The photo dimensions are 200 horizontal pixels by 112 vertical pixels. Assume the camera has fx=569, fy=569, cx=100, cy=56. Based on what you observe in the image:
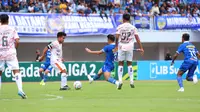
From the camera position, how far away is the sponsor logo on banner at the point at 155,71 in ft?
116

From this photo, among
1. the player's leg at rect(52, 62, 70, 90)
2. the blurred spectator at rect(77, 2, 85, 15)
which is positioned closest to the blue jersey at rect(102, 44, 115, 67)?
the player's leg at rect(52, 62, 70, 90)

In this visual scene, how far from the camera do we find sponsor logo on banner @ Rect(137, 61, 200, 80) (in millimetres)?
35312

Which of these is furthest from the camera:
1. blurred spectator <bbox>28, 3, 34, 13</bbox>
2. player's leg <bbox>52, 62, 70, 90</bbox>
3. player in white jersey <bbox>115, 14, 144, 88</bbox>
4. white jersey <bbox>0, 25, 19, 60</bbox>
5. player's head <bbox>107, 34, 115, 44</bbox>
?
blurred spectator <bbox>28, 3, 34, 13</bbox>

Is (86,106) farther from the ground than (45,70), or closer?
farther from the ground

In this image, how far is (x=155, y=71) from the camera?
35812 mm

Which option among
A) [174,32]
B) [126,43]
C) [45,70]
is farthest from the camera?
[174,32]

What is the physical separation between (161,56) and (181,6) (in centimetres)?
468

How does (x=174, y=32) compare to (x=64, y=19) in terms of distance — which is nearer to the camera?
(x=64, y=19)

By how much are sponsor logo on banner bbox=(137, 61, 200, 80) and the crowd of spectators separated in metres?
6.48

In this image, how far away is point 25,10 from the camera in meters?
39.0

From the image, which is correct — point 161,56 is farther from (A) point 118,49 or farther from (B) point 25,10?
(A) point 118,49

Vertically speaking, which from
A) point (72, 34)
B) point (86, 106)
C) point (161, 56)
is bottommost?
point (161, 56)

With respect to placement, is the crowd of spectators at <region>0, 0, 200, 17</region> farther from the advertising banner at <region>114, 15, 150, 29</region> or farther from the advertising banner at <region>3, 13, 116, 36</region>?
the advertising banner at <region>3, 13, 116, 36</region>

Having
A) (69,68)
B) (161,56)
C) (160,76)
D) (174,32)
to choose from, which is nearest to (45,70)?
(69,68)
